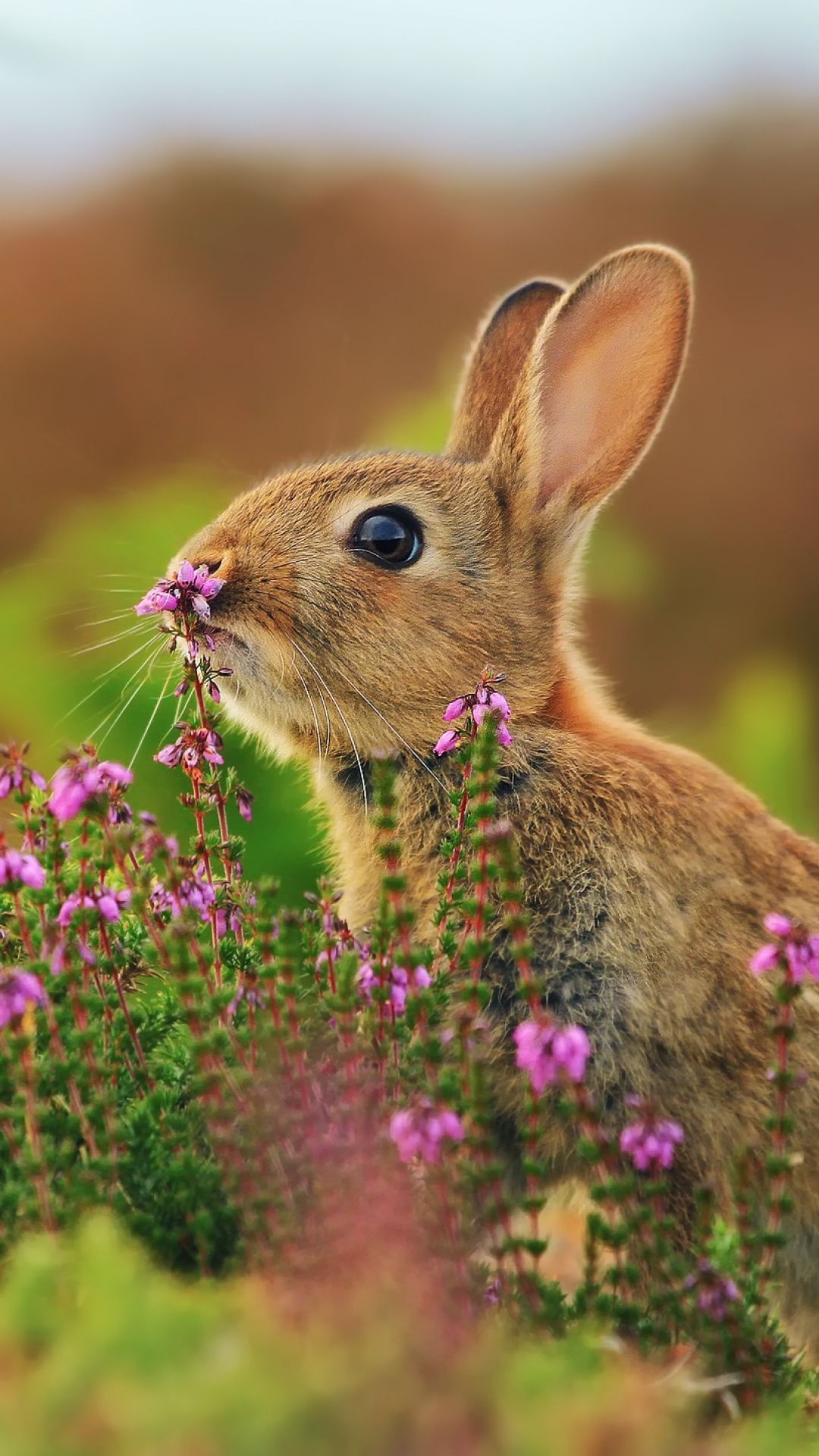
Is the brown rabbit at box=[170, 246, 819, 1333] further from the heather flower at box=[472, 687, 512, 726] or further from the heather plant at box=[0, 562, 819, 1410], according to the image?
the heather flower at box=[472, 687, 512, 726]

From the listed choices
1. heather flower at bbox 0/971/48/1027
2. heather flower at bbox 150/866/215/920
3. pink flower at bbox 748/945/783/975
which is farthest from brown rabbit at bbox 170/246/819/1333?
heather flower at bbox 0/971/48/1027

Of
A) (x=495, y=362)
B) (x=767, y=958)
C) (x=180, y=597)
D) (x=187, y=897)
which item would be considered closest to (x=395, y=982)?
(x=187, y=897)

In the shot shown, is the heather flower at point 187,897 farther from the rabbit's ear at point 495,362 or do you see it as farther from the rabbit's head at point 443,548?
the rabbit's ear at point 495,362

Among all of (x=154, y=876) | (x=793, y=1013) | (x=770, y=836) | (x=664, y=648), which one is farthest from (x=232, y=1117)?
(x=664, y=648)

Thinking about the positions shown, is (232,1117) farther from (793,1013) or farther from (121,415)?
(121,415)

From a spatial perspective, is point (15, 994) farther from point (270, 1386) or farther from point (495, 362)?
point (495, 362)

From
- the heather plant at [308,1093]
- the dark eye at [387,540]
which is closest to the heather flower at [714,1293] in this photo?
the heather plant at [308,1093]

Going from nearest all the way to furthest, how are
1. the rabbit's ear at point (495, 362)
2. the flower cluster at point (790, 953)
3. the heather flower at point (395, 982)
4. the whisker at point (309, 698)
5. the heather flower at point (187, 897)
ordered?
the flower cluster at point (790, 953), the heather flower at point (395, 982), the heather flower at point (187, 897), the whisker at point (309, 698), the rabbit's ear at point (495, 362)
